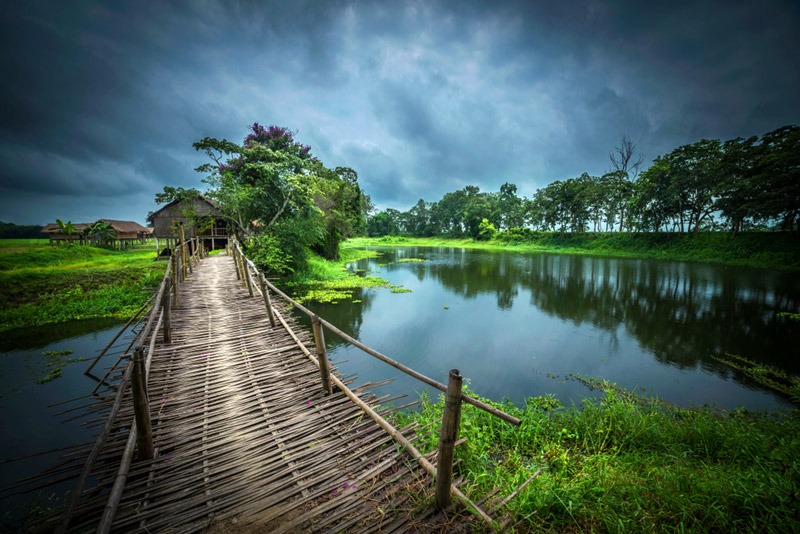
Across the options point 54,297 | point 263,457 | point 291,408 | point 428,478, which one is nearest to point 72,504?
point 263,457

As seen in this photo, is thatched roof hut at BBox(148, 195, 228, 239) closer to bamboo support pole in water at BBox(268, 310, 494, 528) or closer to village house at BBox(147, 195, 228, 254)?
village house at BBox(147, 195, 228, 254)

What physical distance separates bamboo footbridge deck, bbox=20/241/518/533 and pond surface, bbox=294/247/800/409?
5.78 feet

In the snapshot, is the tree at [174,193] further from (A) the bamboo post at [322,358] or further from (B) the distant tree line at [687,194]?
(B) the distant tree line at [687,194]

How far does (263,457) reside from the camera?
318cm

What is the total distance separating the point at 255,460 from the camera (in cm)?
314

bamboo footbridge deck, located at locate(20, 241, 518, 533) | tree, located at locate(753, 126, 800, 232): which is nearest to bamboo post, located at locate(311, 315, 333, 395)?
bamboo footbridge deck, located at locate(20, 241, 518, 533)

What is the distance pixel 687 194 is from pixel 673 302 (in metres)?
26.7

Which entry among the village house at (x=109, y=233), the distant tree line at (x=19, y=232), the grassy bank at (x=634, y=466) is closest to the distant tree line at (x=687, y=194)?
the grassy bank at (x=634, y=466)

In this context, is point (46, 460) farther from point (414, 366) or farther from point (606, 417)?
point (606, 417)

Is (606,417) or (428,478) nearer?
→ (428,478)

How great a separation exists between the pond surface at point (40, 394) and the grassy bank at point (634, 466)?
5.05 m

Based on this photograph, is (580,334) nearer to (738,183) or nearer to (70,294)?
(70,294)

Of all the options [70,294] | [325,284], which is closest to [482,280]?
[325,284]

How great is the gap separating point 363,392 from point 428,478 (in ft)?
6.08
